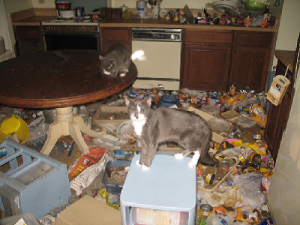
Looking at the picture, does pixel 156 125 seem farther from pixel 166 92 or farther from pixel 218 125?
pixel 166 92

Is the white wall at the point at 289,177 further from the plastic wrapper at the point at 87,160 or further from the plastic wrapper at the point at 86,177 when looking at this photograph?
the plastic wrapper at the point at 87,160

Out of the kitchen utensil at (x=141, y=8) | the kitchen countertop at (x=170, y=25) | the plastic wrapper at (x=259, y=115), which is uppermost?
the kitchen utensil at (x=141, y=8)

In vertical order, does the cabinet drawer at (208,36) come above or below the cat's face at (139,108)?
above

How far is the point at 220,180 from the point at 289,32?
8.42ft

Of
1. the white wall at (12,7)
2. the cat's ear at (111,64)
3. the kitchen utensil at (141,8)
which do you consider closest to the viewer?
the cat's ear at (111,64)

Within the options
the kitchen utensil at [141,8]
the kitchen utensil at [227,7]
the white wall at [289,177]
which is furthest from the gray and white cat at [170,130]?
the kitchen utensil at [141,8]

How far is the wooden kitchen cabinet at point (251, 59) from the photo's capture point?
3723mm

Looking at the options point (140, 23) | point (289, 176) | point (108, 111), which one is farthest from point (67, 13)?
point (289, 176)

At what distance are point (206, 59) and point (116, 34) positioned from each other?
151 centimetres

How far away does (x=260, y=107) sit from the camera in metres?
3.40

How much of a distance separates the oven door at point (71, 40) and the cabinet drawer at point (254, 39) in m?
2.23

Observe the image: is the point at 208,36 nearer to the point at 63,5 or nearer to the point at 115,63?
the point at 115,63

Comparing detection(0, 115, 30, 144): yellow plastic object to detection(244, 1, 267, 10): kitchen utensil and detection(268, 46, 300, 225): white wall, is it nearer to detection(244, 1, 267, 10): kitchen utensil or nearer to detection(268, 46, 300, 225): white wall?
detection(268, 46, 300, 225): white wall

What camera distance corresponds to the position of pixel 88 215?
1796 millimetres
